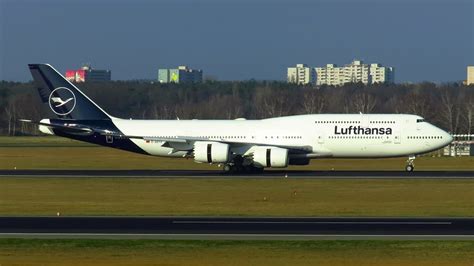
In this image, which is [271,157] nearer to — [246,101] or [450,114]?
[450,114]

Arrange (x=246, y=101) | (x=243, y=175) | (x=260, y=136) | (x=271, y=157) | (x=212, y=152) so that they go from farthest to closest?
(x=246, y=101)
(x=260, y=136)
(x=212, y=152)
(x=271, y=157)
(x=243, y=175)

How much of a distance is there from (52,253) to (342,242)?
7701 mm

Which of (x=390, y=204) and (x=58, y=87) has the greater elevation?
(x=58, y=87)

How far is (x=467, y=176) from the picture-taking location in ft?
176

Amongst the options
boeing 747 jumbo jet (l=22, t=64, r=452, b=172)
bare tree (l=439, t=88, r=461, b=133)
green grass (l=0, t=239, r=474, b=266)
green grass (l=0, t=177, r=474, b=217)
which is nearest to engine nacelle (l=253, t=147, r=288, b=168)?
boeing 747 jumbo jet (l=22, t=64, r=452, b=172)

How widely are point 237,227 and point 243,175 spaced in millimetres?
25679

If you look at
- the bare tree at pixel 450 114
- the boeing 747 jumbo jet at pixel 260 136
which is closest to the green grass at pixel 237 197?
the boeing 747 jumbo jet at pixel 260 136

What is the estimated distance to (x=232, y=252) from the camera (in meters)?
25.5

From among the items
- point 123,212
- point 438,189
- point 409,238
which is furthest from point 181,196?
point 409,238

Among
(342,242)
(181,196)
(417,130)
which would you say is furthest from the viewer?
(417,130)

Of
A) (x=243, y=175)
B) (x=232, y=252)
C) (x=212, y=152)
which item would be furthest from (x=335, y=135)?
(x=232, y=252)

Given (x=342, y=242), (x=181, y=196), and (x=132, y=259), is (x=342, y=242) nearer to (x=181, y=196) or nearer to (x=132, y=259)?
(x=132, y=259)

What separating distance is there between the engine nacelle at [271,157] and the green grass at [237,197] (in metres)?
5.59

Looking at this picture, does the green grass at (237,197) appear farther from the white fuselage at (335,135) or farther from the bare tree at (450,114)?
the bare tree at (450,114)
